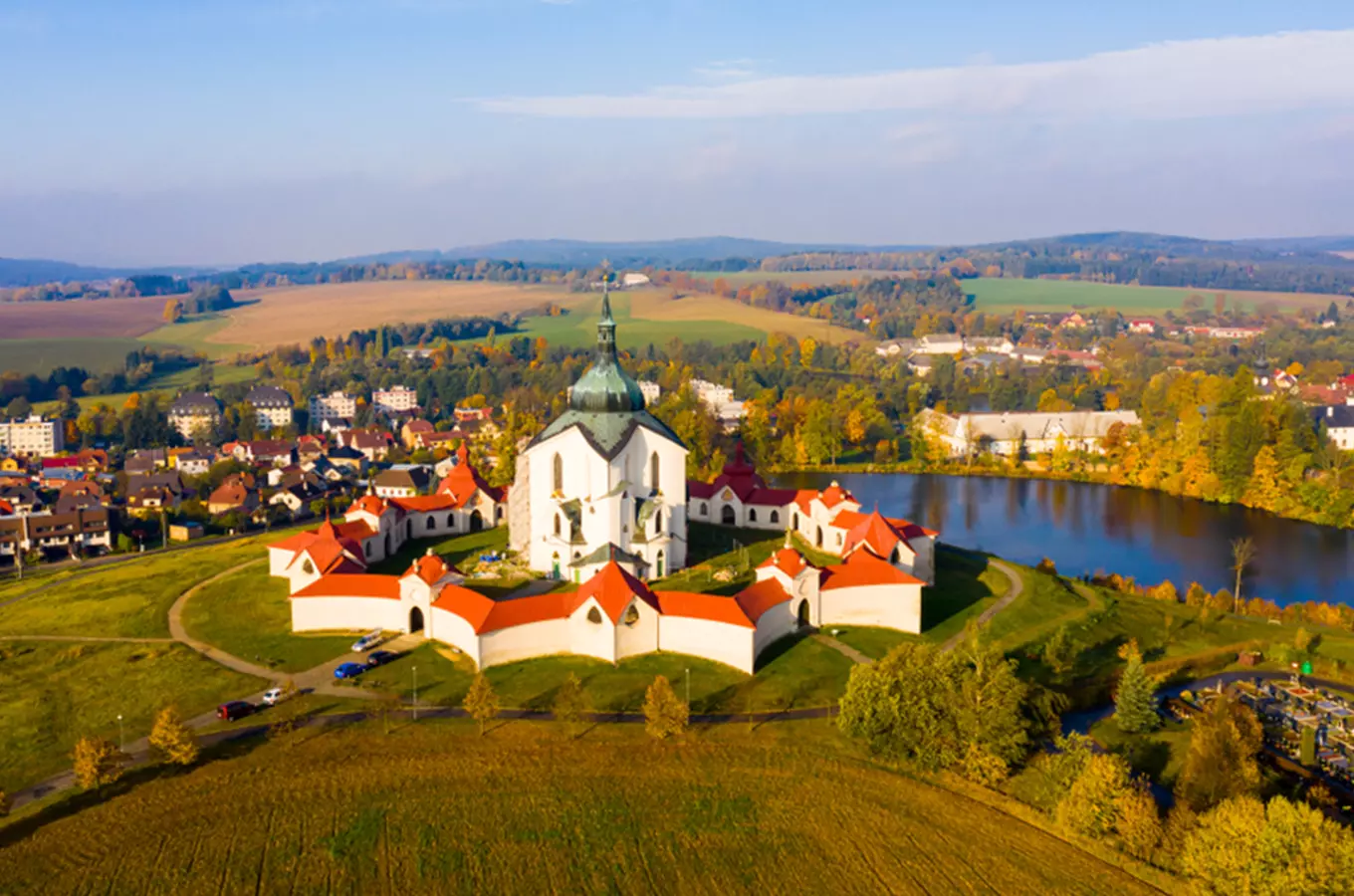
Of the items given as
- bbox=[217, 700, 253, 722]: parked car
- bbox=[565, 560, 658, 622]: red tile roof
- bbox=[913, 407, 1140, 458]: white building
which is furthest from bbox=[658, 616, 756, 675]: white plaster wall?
bbox=[913, 407, 1140, 458]: white building

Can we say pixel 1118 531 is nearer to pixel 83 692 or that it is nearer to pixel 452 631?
pixel 452 631

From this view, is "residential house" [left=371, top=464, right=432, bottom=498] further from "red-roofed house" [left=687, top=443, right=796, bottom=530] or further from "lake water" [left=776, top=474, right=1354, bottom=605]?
"lake water" [left=776, top=474, right=1354, bottom=605]

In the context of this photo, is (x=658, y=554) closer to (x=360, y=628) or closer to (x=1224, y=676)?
(x=360, y=628)

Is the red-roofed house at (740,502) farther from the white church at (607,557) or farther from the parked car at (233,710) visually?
the parked car at (233,710)

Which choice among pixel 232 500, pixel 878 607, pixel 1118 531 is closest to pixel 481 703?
pixel 878 607

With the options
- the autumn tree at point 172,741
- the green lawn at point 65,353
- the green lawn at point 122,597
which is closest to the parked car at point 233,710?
the autumn tree at point 172,741

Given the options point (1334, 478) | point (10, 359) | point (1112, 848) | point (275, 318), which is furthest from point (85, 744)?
point (275, 318)

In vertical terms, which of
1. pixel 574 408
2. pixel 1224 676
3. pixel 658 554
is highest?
pixel 574 408
